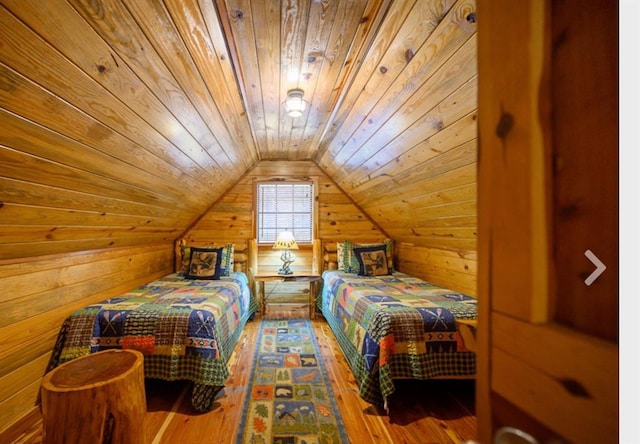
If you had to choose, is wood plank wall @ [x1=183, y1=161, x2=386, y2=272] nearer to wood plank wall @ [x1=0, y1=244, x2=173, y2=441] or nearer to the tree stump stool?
wood plank wall @ [x1=0, y1=244, x2=173, y2=441]

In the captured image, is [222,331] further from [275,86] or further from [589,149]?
[589,149]

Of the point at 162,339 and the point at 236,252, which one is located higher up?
the point at 236,252

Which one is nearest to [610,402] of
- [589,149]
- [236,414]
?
[589,149]

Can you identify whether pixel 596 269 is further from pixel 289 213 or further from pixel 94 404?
pixel 289 213

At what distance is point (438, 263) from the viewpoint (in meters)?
3.05

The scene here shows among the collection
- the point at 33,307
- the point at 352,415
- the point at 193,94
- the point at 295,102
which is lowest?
the point at 352,415

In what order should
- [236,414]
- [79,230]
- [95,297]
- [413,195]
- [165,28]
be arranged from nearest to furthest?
[165,28] → [236,414] → [79,230] → [95,297] → [413,195]

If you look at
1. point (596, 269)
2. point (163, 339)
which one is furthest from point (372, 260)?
point (596, 269)

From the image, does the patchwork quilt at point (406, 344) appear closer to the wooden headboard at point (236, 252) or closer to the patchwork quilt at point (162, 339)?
the patchwork quilt at point (162, 339)

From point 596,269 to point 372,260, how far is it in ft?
10.5

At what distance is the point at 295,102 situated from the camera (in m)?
2.03

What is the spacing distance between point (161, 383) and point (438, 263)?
268 cm

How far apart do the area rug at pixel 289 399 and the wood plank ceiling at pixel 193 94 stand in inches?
64.4

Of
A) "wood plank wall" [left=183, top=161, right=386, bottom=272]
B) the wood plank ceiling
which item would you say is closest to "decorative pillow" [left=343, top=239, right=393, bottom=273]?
"wood plank wall" [left=183, top=161, right=386, bottom=272]
